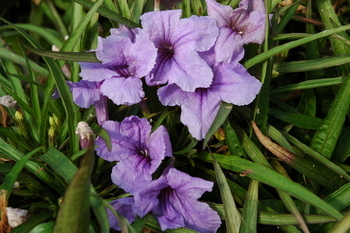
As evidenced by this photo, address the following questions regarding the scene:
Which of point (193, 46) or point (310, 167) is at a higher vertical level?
point (193, 46)

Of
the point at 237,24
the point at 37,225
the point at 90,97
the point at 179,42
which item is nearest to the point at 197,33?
the point at 179,42

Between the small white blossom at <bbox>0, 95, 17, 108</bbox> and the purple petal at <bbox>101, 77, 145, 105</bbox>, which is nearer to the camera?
the purple petal at <bbox>101, 77, 145, 105</bbox>

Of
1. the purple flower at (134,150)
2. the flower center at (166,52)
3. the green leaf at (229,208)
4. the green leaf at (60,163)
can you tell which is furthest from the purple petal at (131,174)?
the flower center at (166,52)

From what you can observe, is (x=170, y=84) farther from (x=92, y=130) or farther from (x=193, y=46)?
(x=92, y=130)

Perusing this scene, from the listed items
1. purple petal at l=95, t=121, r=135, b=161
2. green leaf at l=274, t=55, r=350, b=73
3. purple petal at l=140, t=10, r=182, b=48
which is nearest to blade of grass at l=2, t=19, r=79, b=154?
purple petal at l=95, t=121, r=135, b=161

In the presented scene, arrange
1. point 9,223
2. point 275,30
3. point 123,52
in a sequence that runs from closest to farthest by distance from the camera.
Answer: point 9,223
point 123,52
point 275,30

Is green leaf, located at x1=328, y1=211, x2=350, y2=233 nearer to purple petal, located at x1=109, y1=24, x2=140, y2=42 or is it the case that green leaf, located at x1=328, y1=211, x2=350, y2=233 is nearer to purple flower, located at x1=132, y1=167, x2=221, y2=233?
purple flower, located at x1=132, y1=167, x2=221, y2=233

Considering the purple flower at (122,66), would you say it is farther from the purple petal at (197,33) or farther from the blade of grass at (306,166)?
the blade of grass at (306,166)

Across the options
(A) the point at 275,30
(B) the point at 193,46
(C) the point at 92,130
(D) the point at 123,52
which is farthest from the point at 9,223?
(A) the point at 275,30
